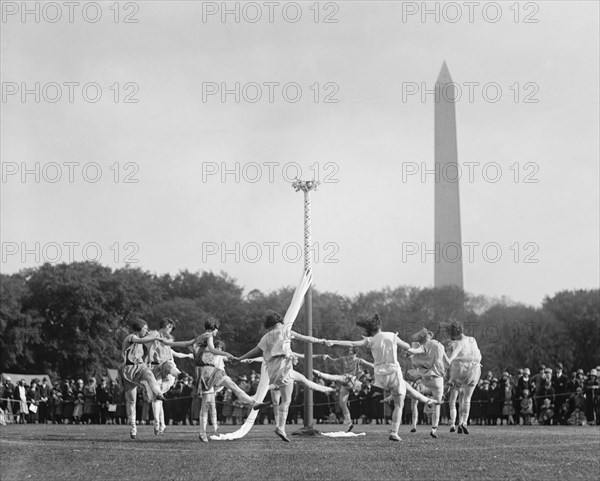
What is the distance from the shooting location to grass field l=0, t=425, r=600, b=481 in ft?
46.3

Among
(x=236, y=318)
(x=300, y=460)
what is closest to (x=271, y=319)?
(x=300, y=460)

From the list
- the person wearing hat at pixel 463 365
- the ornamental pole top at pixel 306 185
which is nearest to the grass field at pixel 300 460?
the person wearing hat at pixel 463 365

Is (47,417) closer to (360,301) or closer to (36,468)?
(36,468)

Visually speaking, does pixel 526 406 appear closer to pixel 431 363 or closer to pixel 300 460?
pixel 431 363

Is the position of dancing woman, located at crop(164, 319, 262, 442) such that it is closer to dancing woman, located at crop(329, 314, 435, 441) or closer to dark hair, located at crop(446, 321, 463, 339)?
dancing woman, located at crop(329, 314, 435, 441)

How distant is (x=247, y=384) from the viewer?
42.3 meters

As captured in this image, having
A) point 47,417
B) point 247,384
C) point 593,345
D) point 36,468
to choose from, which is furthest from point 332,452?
point 593,345

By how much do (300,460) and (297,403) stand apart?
92.0 ft

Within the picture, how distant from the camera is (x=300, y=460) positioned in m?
16.2

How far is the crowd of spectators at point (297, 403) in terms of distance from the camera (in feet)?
123

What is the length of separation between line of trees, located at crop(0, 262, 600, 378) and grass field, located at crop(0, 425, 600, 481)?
2143 inches

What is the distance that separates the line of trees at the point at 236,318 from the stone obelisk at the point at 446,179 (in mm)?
7780

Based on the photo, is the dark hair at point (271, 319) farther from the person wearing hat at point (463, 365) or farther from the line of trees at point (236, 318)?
the line of trees at point (236, 318)

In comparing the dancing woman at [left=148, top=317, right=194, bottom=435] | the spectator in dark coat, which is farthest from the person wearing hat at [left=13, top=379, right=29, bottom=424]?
the dancing woman at [left=148, top=317, right=194, bottom=435]
